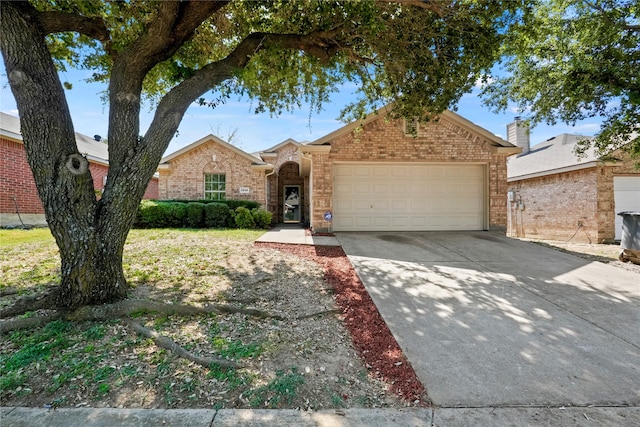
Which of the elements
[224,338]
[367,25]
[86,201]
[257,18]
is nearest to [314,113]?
[257,18]

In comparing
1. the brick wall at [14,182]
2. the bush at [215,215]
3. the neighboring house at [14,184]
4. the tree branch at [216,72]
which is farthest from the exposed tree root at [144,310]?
the brick wall at [14,182]

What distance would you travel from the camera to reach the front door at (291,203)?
19234 millimetres

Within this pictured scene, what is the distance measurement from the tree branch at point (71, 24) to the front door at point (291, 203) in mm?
14540

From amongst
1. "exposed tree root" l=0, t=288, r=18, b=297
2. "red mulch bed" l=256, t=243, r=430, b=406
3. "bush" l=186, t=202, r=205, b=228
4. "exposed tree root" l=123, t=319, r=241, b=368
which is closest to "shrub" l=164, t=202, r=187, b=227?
"bush" l=186, t=202, r=205, b=228

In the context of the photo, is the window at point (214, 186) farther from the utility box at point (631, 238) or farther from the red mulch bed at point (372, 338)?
the utility box at point (631, 238)

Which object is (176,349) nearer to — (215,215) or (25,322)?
(25,322)

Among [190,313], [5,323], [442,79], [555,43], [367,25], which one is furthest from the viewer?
[555,43]

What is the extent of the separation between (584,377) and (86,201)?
542cm

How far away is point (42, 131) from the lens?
3379 millimetres

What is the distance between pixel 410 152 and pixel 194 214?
9078mm

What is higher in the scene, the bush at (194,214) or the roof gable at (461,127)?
the roof gable at (461,127)

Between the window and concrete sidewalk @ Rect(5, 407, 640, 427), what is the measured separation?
1364cm

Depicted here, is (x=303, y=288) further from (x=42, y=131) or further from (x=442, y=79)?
(x=442, y=79)

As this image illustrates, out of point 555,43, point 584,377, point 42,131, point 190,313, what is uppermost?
point 555,43
